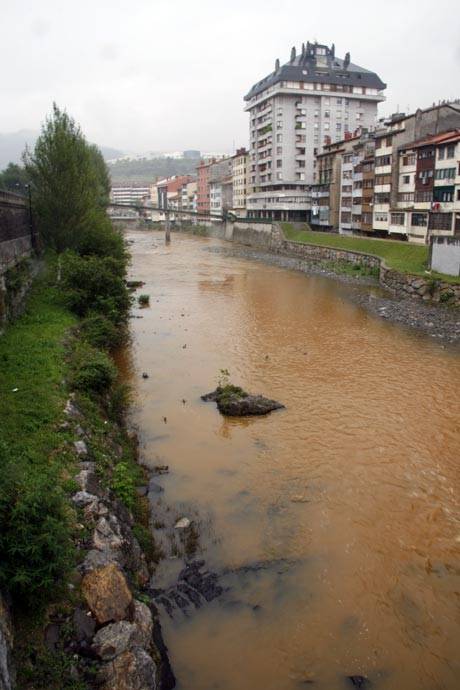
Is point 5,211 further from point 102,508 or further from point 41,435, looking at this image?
point 102,508

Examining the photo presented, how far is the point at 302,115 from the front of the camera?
80688 mm

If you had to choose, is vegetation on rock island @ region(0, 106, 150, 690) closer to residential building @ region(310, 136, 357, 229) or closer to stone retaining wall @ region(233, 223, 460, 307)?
stone retaining wall @ region(233, 223, 460, 307)

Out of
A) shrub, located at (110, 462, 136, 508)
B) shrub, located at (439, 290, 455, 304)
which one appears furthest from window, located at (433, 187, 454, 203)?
shrub, located at (110, 462, 136, 508)

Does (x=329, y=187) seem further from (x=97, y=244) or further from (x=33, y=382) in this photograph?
(x=33, y=382)

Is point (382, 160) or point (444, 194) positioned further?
point (382, 160)

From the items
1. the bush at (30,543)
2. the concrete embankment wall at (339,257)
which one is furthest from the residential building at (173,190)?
the bush at (30,543)

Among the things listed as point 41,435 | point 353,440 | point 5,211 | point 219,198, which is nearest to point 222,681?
point 41,435

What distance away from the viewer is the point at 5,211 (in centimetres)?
2486

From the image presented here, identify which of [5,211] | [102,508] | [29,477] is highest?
[5,211]

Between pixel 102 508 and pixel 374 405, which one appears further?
pixel 374 405

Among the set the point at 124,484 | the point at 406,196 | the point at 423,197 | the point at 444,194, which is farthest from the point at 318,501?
the point at 406,196

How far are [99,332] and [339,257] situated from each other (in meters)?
36.8

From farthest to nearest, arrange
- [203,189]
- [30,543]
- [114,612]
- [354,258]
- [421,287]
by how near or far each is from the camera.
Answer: [203,189] → [354,258] → [421,287] → [114,612] → [30,543]

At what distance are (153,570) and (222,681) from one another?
2.59 metres
